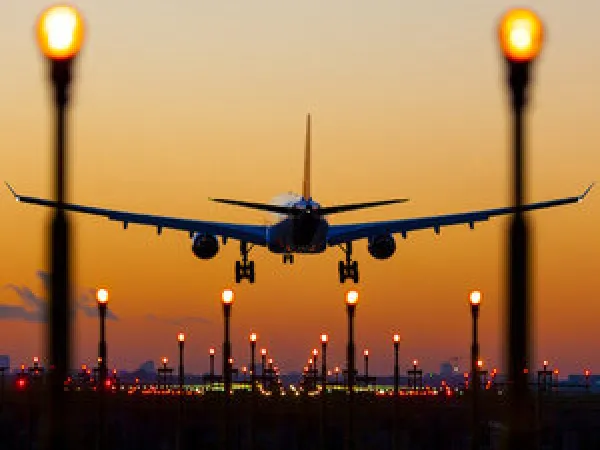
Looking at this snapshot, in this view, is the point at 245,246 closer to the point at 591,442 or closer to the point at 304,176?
the point at 304,176

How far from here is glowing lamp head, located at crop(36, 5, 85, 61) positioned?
28922 mm

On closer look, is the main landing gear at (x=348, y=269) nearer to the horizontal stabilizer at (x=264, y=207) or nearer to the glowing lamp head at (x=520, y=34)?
the horizontal stabilizer at (x=264, y=207)

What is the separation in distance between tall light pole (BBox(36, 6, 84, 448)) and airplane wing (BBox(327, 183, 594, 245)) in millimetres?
87071

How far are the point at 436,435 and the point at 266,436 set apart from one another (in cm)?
3028

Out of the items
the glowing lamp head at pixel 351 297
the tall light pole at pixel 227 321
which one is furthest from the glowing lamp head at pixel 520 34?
the glowing lamp head at pixel 351 297

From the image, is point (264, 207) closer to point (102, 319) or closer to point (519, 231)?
point (102, 319)

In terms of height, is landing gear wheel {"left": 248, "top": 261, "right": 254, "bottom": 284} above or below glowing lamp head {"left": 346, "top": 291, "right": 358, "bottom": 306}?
above

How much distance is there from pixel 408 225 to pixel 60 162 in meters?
93.1

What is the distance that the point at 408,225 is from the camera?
4788 inches

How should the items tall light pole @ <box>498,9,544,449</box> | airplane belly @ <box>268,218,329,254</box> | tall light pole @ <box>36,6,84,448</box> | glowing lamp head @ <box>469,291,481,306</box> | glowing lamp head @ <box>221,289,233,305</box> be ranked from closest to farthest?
tall light pole @ <box>498,9,544,449</box> < tall light pole @ <box>36,6,84,448</box> < glowing lamp head @ <box>469,291,481,306</box> < glowing lamp head @ <box>221,289,233,305</box> < airplane belly @ <box>268,218,329,254</box>

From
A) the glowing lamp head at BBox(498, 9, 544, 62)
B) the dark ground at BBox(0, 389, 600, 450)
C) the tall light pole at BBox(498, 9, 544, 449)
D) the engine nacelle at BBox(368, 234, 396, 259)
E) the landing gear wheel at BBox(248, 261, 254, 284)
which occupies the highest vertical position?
the engine nacelle at BBox(368, 234, 396, 259)

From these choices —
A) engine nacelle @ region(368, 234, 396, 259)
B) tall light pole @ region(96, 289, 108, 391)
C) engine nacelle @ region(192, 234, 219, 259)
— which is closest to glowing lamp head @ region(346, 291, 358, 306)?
tall light pole @ region(96, 289, 108, 391)

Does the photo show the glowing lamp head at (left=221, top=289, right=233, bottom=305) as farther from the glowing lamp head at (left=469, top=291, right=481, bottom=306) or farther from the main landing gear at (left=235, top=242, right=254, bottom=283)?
the main landing gear at (left=235, top=242, right=254, bottom=283)

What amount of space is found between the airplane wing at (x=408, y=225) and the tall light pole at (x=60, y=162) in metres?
87.1
